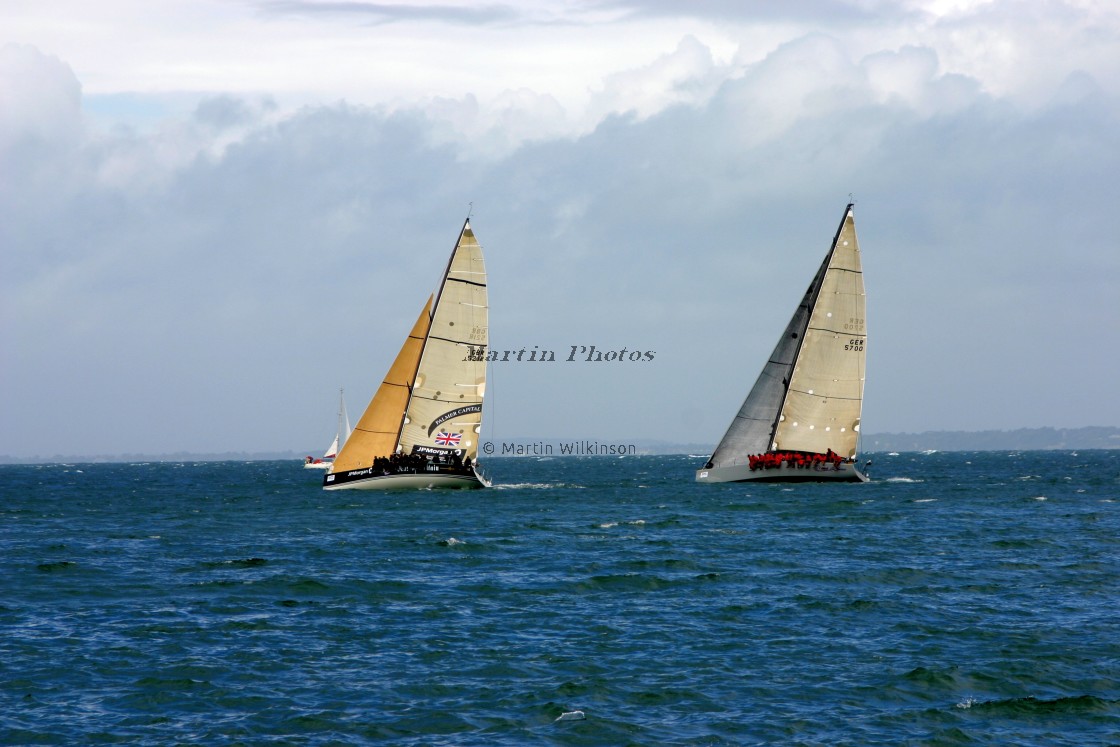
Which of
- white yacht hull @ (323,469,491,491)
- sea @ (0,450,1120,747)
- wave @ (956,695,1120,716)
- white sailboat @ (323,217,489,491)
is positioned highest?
white sailboat @ (323,217,489,491)

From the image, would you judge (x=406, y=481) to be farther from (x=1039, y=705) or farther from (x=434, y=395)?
(x=1039, y=705)

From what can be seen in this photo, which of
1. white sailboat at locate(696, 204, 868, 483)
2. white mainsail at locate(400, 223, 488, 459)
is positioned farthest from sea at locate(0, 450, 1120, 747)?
white sailboat at locate(696, 204, 868, 483)

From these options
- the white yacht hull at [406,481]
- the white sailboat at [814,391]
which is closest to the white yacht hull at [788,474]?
the white sailboat at [814,391]

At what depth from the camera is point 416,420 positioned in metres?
65.6

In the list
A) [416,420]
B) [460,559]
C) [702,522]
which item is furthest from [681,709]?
[416,420]

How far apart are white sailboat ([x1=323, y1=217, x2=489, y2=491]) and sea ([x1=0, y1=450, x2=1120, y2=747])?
15.5m

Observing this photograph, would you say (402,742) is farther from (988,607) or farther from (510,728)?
(988,607)

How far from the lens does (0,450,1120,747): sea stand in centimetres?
1980

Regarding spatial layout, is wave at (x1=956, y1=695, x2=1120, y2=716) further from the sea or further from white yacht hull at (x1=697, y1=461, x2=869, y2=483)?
white yacht hull at (x1=697, y1=461, x2=869, y2=483)

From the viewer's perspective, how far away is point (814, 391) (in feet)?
228

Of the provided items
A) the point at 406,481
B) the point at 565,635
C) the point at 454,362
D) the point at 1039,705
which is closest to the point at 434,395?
the point at 454,362

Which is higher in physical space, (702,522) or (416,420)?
(416,420)

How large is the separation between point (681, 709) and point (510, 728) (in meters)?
3.09

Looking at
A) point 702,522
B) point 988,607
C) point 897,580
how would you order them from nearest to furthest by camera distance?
point 988,607
point 897,580
point 702,522
